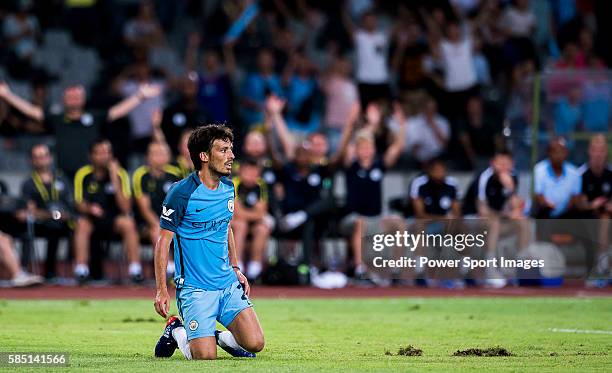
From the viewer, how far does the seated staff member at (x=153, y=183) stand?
19.3 metres

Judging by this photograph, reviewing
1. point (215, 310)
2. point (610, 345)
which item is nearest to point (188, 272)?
point (215, 310)

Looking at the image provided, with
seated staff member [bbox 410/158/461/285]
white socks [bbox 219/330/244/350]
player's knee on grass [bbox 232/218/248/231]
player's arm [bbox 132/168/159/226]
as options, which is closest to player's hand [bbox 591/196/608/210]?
seated staff member [bbox 410/158/461/285]

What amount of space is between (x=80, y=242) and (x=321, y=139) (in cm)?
389

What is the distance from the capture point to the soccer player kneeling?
1031 centimetres

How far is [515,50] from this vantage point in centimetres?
2312

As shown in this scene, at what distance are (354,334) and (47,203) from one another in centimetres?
767

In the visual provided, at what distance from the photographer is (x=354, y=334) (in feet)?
42.5

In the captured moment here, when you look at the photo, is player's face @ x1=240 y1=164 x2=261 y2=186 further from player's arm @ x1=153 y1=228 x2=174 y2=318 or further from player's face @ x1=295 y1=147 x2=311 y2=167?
player's arm @ x1=153 y1=228 x2=174 y2=318

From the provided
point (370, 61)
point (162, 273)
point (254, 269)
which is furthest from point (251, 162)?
point (162, 273)

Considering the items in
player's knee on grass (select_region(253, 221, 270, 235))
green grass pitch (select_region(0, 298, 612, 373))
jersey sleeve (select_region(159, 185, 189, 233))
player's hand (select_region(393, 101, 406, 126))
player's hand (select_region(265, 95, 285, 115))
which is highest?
player's hand (select_region(265, 95, 285, 115))

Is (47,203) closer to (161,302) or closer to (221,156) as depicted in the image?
(221,156)

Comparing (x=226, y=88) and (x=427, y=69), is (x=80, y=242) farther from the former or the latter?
(x=427, y=69)

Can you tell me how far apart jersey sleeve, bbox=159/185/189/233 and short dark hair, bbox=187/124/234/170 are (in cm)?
A: 33

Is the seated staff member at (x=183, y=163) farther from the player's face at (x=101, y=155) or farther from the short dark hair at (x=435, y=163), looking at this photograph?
the short dark hair at (x=435, y=163)
